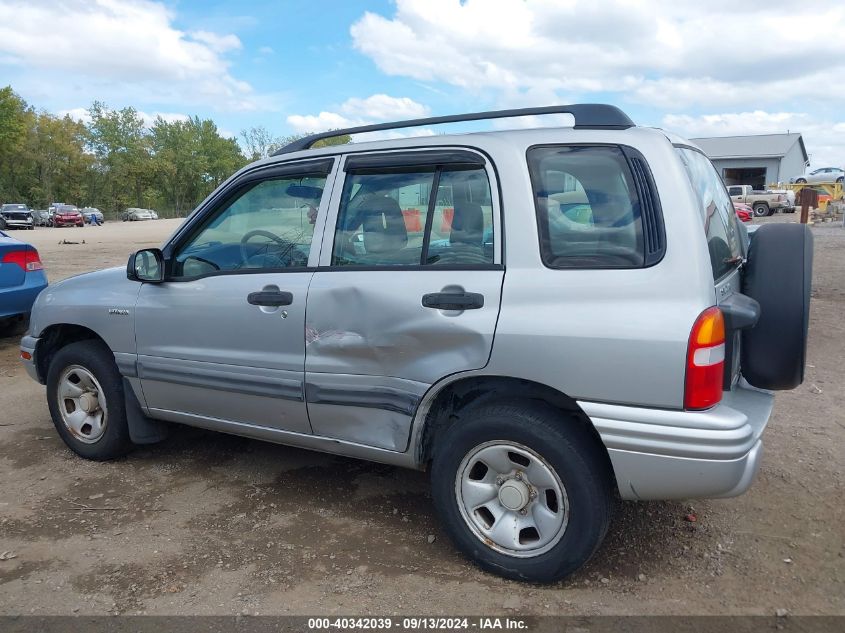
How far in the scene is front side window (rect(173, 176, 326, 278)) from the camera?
3467 mm

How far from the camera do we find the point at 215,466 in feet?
14.0

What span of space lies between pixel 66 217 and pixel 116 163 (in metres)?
26.5

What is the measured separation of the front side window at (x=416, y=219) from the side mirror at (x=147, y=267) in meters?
1.14

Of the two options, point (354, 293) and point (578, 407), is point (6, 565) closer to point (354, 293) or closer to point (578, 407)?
point (354, 293)

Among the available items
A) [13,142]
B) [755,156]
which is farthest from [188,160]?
[755,156]

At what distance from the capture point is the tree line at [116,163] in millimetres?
67812

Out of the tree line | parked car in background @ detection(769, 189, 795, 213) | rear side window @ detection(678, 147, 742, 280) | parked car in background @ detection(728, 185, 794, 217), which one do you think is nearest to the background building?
parked car in background @ detection(769, 189, 795, 213)

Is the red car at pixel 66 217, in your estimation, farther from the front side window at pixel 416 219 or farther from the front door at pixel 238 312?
the front side window at pixel 416 219

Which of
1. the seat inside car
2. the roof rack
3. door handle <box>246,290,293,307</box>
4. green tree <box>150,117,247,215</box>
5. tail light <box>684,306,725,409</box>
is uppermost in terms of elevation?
green tree <box>150,117,247,215</box>

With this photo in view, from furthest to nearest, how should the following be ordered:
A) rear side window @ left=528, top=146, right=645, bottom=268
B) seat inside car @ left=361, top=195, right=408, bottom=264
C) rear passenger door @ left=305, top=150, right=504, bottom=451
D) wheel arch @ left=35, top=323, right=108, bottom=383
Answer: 1. wheel arch @ left=35, top=323, right=108, bottom=383
2. seat inside car @ left=361, top=195, right=408, bottom=264
3. rear passenger door @ left=305, top=150, right=504, bottom=451
4. rear side window @ left=528, top=146, right=645, bottom=268

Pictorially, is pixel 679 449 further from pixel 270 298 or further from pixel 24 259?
pixel 24 259

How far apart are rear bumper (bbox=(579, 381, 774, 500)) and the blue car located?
6683mm

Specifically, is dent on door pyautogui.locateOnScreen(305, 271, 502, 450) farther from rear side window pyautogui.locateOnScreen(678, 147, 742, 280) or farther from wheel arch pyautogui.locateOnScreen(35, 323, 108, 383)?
wheel arch pyautogui.locateOnScreen(35, 323, 108, 383)

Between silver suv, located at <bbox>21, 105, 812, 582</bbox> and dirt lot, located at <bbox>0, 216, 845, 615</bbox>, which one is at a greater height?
silver suv, located at <bbox>21, 105, 812, 582</bbox>
